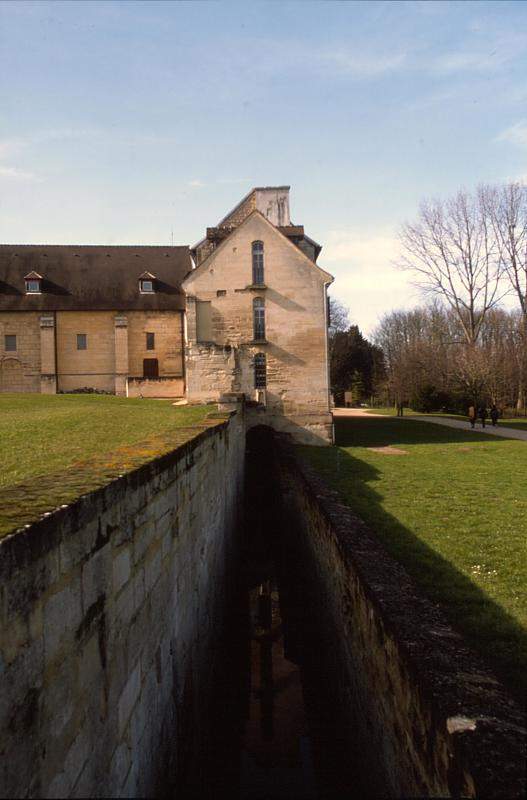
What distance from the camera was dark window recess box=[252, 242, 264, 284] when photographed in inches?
952

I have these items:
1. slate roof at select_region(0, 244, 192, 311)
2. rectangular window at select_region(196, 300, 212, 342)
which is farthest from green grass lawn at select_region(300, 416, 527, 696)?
slate roof at select_region(0, 244, 192, 311)

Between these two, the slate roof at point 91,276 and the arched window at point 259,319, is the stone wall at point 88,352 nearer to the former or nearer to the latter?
the slate roof at point 91,276

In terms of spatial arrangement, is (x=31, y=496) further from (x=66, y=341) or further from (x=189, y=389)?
(x=66, y=341)

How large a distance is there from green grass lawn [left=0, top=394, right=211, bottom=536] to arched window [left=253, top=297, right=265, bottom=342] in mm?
8952

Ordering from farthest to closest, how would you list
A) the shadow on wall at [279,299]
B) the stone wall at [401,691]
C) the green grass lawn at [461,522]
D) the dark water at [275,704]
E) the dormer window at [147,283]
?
the dormer window at [147,283]
the shadow on wall at [279,299]
the dark water at [275,704]
the green grass lawn at [461,522]
the stone wall at [401,691]

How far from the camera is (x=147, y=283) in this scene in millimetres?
37594

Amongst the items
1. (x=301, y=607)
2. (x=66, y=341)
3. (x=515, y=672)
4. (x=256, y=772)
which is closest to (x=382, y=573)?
(x=515, y=672)

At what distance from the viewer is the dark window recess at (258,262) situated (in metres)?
24.2

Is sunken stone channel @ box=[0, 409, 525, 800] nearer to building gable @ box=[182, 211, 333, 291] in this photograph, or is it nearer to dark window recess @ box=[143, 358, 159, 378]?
building gable @ box=[182, 211, 333, 291]

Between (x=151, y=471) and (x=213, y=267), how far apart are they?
20925 mm

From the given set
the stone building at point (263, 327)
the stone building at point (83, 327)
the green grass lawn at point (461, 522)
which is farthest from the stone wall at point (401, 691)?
the stone building at point (83, 327)

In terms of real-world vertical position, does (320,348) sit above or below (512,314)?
below

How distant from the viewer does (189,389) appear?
2405cm

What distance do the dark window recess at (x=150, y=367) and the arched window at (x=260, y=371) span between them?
1458 cm
